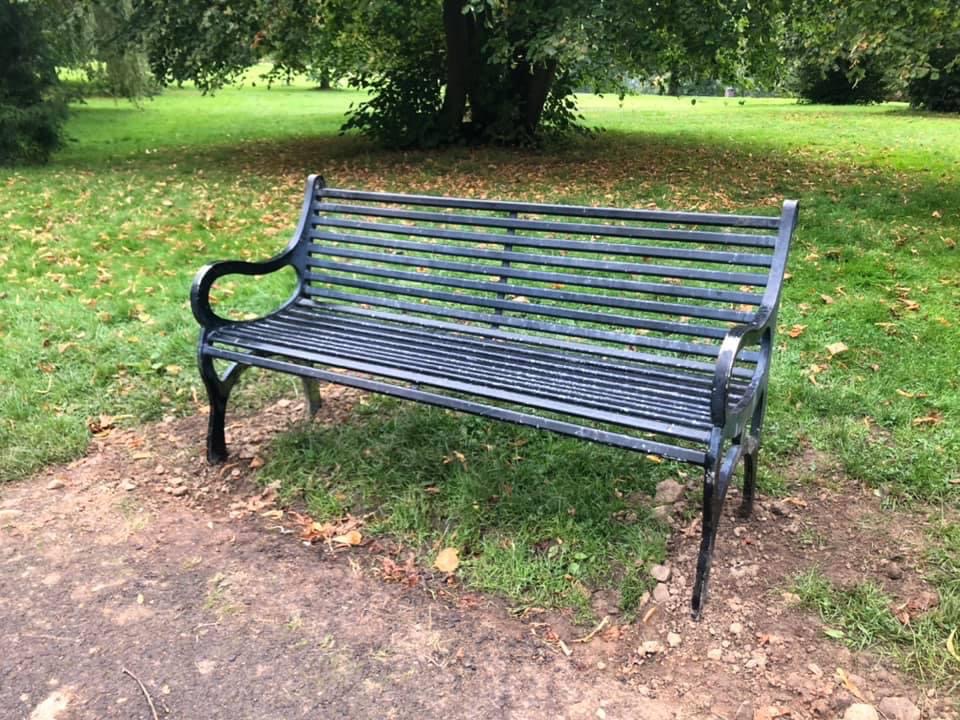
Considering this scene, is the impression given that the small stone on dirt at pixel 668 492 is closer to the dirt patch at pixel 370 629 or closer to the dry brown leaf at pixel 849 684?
the dirt patch at pixel 370 629

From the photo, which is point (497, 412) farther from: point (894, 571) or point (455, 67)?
point (455, 67)

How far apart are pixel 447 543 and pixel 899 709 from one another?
1433 millimetres

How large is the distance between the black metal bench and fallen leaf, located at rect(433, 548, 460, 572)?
50cm

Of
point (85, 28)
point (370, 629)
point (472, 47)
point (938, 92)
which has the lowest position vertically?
point (370, 629)

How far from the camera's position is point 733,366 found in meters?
2.50

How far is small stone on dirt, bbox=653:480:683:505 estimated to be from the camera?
3.03 meters

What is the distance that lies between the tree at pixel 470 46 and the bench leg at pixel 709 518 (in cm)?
697

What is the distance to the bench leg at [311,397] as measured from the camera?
3713 mm

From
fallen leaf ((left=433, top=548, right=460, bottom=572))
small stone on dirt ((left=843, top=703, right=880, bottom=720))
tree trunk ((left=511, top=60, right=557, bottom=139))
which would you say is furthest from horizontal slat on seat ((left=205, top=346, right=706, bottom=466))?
tree trunk ((left=511, top=60, right=557, bottom=139))

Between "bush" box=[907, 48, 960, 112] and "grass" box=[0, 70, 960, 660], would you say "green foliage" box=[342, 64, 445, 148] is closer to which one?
"grass" box=[0, 70, 960, 660]

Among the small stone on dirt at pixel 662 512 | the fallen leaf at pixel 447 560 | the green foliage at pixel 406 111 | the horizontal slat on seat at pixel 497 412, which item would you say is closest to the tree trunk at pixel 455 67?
the green foliage at pixel 406 111

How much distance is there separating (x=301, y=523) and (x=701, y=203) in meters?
6.09

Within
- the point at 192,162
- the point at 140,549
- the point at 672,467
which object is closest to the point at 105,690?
the point at 140,549

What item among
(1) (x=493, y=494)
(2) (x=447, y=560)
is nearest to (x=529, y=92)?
(1) (x=493, y=494)
